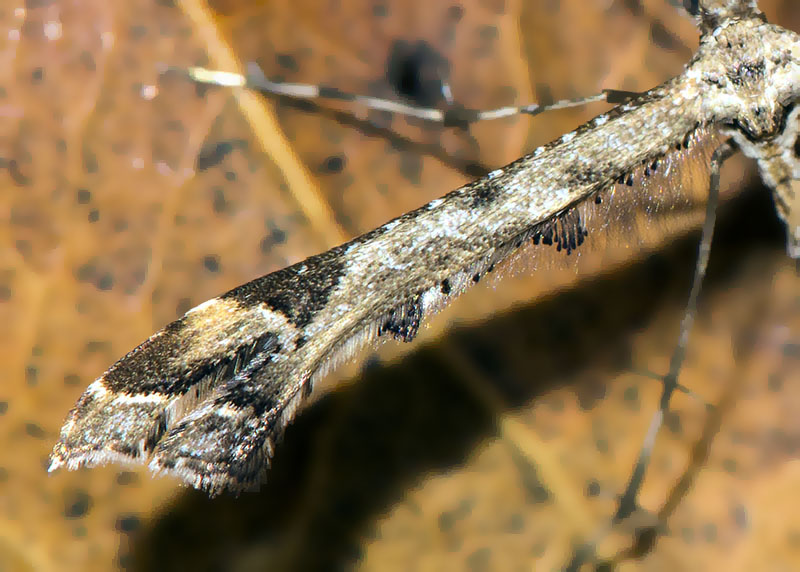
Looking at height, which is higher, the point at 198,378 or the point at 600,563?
the point at 198,378

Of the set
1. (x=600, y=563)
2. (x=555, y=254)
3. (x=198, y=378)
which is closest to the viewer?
(x=198, y=378)

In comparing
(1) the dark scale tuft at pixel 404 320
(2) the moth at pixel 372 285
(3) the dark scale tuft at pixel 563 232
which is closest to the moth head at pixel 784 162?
(2) the moth at pixel 372 285

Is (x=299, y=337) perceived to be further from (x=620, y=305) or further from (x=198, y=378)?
(x=620, y=305)

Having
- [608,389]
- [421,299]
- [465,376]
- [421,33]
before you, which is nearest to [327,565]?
[465,376]

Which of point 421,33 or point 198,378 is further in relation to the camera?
point 421,33

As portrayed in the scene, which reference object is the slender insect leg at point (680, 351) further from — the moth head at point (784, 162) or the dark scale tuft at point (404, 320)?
the dark scale tuft at point (404, 320)
